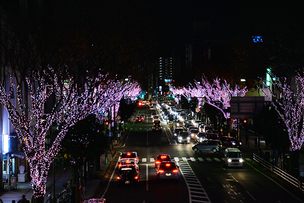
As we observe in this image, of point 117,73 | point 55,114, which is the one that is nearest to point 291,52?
point 117,73

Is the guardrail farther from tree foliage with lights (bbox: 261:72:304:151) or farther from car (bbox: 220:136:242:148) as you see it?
car (bbox: 220:136:242:148)

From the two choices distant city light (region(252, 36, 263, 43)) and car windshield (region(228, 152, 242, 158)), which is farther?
distant city light (region(252, 36, 263, 43))

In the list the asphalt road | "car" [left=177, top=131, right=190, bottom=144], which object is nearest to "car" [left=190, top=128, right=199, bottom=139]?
"car" [left=177, top=131, right=190, bottom=144]

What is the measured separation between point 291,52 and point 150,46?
12.7 meters

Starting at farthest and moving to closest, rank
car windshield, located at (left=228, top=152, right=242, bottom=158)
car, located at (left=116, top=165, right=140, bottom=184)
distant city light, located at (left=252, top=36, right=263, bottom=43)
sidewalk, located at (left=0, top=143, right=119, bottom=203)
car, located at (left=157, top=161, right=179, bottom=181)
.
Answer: distant city light, located at (left=252, top=36, right=263, bottom=43) → car windshield, located at (left=228, top=152, right=242, bottom=158) → car, located at (left=157, top=161, right=179, bottom=181) → car, located at (left=116, top=165, right=140, bottom=184) → sidewalk, located at (left=0, top=143, right=119, bottom=203)

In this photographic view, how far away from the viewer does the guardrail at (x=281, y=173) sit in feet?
98.9

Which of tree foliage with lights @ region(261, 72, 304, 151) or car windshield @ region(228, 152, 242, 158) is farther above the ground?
tree foliage with lights @ region(261, 72, 304, 151)

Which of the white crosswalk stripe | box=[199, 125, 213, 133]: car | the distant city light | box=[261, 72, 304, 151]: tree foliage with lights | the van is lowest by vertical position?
the white crosswalk stripe

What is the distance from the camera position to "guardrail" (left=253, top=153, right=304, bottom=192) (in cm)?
3014

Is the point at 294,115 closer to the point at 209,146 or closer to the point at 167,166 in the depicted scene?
the point at 167,166

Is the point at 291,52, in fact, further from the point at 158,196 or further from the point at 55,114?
the point at 55,114

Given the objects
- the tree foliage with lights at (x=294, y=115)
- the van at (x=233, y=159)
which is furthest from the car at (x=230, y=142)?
the tree foliage with lights at (x=294, y=115)

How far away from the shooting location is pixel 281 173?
3494cm

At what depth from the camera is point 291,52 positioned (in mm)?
39250
